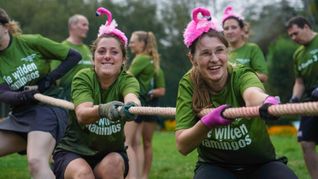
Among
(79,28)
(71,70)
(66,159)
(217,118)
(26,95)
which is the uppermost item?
(79,28)

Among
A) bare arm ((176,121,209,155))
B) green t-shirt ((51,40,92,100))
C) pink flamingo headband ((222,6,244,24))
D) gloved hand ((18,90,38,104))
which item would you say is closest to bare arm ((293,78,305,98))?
pink flamingo headband ((222,6,244,24))

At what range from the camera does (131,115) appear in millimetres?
3727

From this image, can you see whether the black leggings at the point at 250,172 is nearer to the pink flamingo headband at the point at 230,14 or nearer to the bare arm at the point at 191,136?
the bare arm at the point at 191,136

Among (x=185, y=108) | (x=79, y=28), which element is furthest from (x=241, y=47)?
(x=185, y=108)

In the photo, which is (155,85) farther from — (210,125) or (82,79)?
(210,125)

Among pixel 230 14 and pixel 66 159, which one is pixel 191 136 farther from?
Result: pixel 230 14

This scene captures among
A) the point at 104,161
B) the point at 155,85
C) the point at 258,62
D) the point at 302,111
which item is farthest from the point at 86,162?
the point at 155,85

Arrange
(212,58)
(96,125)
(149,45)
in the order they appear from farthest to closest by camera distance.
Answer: (149,45)
(96,125)
(212,58)

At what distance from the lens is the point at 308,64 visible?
6.59 meters

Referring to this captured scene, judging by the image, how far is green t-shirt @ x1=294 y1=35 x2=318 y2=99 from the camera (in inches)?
257

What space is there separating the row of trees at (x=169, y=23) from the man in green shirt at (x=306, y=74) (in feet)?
39.2

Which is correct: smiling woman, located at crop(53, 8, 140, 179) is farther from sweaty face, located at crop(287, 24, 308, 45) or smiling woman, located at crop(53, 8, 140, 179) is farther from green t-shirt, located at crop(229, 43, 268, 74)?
sweaty face, located at crop(287, 24, 308, 45)

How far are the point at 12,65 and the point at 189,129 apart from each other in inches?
91.6

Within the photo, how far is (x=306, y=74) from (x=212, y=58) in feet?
11.5
